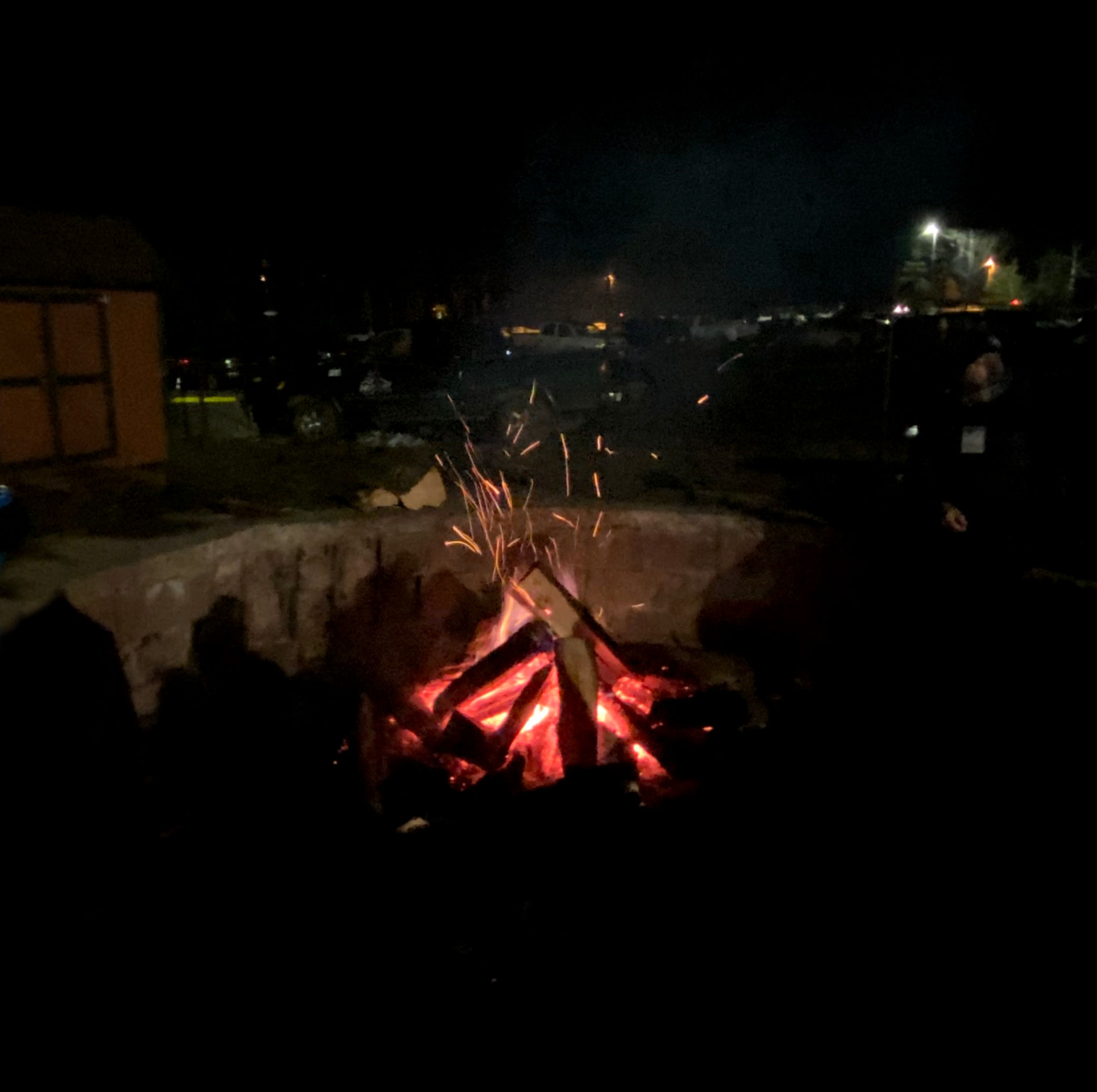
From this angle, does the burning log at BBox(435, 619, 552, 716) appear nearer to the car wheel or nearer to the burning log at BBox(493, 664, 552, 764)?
the burning log at BBox(493, 664, 552, 764)

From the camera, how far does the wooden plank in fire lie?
19.7ft

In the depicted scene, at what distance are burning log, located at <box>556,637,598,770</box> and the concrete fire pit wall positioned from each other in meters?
1.75

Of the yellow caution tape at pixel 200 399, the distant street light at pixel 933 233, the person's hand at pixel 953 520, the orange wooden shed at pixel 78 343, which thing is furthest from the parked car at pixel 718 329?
the person's hand at pixel 953 520

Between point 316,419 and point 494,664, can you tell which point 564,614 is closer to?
point 494,664

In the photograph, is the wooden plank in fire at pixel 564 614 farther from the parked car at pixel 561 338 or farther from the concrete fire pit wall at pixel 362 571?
the parked car at pixel 561 338

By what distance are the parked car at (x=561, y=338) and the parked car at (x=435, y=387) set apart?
8.47ft

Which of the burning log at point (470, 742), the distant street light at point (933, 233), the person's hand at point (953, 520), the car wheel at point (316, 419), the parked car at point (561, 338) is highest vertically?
the distant street light at point (933, 233)

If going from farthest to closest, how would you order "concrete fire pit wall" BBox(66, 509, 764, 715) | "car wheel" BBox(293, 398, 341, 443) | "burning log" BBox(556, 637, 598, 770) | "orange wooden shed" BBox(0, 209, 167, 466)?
"car wheel" BBox(293, 398, 341, 443), "orange wooden shed" BBox(0, 209, 167, 466), "concrete fire pit wall" BBox(66, 509, 764, 715), "burning log" BBox(556, 637, 598, 770)

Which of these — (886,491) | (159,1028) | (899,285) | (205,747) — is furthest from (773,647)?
(899,285)

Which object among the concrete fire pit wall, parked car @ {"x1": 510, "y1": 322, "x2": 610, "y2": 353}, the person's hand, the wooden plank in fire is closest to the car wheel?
the concrete fire pit wall

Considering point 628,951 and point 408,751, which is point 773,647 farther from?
point 628,951

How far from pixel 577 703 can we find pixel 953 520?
3.45 m

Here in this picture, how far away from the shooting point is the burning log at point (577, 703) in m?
5.51

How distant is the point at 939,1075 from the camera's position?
10.6 ft
